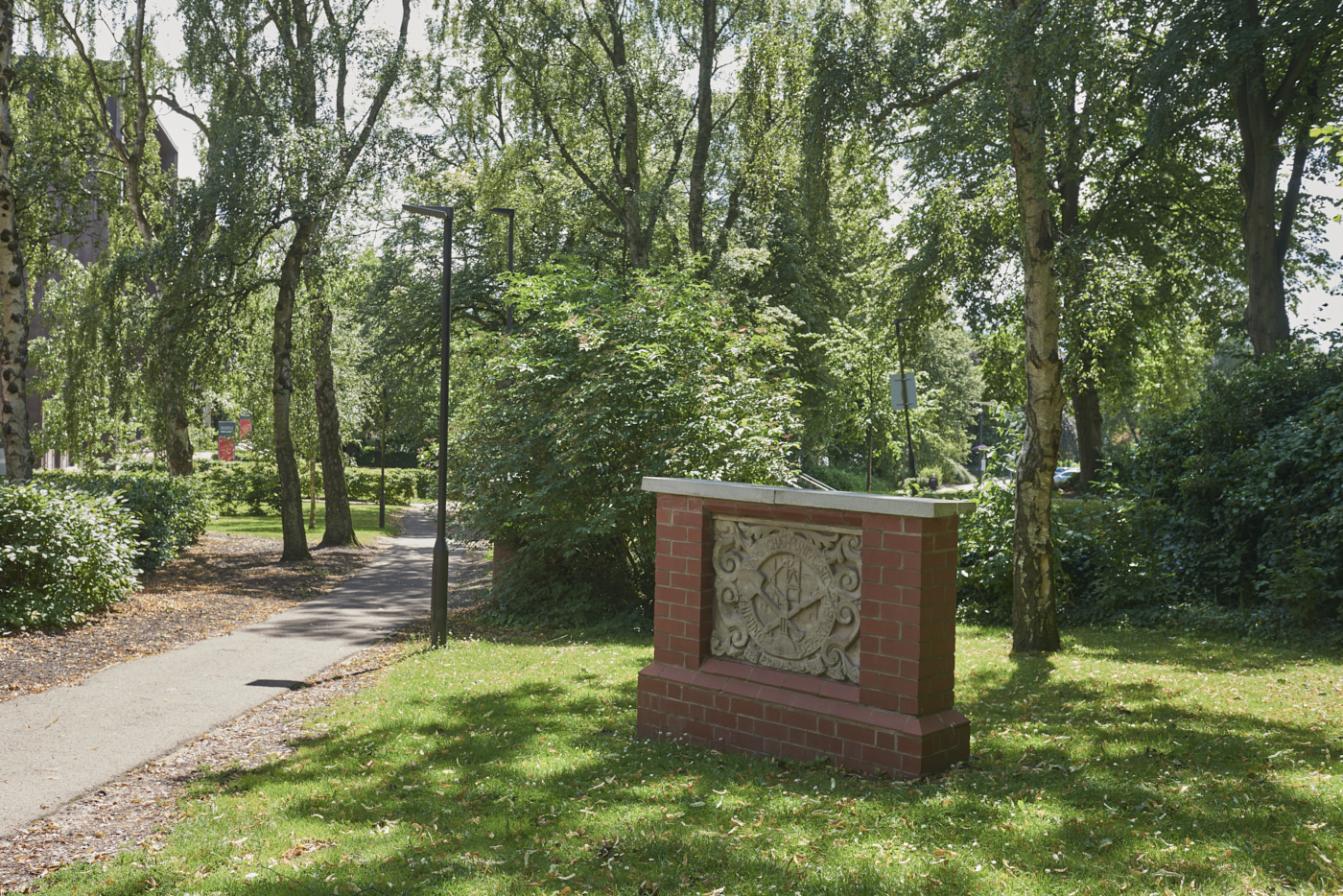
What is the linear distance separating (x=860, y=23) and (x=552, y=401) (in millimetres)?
6029

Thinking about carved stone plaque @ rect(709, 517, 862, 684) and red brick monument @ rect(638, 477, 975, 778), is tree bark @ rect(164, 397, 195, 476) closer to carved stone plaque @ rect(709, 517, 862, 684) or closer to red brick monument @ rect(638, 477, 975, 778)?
red brick monument @ rect(638, 477, 975, 778)

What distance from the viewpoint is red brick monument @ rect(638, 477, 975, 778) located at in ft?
16.3

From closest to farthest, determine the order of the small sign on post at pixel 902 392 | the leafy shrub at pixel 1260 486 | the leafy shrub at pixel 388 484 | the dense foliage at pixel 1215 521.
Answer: the leafy shrub at pixel 1260 486, the dense foliage at pixel 1215 521, the small sign on post at pixel 902 392, the leafy shrub at pixel 388 484

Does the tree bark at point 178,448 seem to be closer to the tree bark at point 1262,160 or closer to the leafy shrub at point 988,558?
the leafy shrub at point 988,558

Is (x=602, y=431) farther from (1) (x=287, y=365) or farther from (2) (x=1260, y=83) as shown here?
(2) (x=1260, y=83)

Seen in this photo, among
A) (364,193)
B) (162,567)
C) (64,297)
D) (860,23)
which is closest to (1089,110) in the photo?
(860,23)

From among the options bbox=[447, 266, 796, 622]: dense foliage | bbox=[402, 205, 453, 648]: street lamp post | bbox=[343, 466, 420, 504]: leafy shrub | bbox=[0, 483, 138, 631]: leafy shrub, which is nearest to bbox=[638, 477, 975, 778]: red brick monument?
bbox=[402, 205, 453, 648]: street lamp post

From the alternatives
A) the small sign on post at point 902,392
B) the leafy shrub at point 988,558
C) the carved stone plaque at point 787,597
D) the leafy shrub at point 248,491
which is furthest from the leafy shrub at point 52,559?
the leafy shrub at point 248,491

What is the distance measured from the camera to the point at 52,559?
10375 mm

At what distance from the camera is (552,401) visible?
1234 centimetres

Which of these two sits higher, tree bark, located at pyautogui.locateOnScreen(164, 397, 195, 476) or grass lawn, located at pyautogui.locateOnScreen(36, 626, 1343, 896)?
tree bark, located at pyautogui.locateOnScreen(164, 397, 195, 476)

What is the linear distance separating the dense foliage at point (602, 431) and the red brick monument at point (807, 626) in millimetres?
5314

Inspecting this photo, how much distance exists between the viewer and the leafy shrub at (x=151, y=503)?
14477 mm

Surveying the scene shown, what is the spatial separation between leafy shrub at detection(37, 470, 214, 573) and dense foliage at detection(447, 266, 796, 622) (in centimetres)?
526
